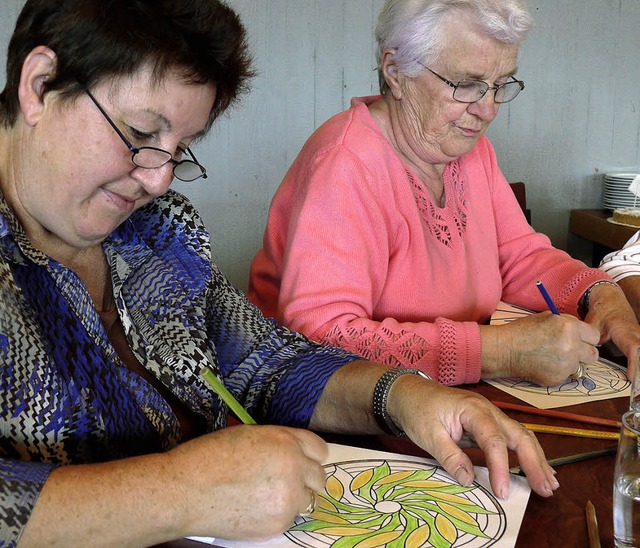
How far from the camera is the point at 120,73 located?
109 centimetres

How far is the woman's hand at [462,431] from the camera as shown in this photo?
106 centimetres

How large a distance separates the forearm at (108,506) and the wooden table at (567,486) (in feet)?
0.23

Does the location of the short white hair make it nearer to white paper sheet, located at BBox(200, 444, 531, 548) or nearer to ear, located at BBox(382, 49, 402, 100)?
ear, located at BBox(382, 49, 402, 100)

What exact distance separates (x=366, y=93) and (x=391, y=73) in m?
1.37

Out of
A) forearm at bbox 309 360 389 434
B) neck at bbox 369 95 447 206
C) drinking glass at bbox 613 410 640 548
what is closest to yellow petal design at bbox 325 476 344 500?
forearm at bbox 309 360 389 434

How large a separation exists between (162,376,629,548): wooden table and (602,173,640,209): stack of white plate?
241 cm

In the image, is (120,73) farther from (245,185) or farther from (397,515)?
(245,185)

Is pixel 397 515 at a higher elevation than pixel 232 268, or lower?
higher

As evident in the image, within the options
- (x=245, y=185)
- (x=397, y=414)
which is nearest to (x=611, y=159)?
(x=245, y=185)

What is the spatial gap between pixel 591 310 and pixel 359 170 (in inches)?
24.8

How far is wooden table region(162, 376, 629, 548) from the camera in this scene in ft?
3.14

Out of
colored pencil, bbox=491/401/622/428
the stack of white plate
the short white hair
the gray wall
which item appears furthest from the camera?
the stack of white plate

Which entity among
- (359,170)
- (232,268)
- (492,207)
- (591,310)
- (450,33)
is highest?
(450,33)

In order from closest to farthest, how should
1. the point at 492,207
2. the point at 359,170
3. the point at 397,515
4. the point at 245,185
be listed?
the point at 397,515 < the point at 359,170 < the point at 492,207 < the point at 245,185
